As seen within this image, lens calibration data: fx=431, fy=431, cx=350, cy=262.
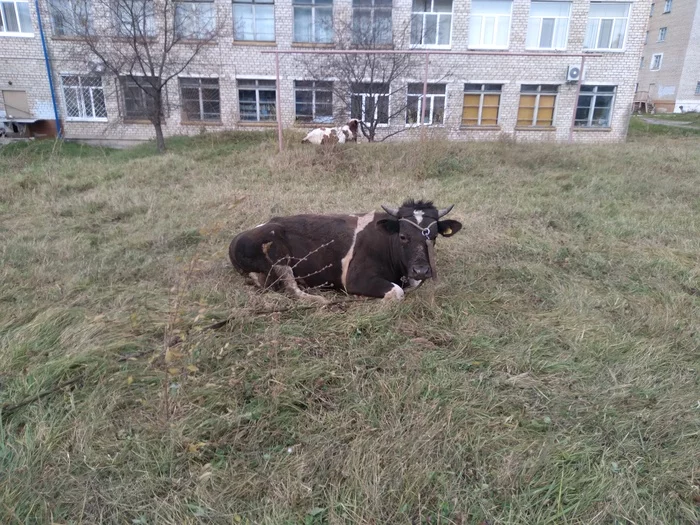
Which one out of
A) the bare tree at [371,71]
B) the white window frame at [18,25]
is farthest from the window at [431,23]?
the white window frame at [18,25]

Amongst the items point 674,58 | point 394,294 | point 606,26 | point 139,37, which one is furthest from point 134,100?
point 674,58

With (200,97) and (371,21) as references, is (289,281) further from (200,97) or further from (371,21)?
(371,21)

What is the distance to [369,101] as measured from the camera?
47.0ft

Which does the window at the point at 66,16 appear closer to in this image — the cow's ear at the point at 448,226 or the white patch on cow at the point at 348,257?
the white patch on cow at the point at 348,257

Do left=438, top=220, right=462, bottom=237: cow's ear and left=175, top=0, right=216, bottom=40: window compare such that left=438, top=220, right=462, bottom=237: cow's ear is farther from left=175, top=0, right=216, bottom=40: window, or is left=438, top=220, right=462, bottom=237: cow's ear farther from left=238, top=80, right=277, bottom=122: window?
left=238, top=80, right=277, bottom=122: window

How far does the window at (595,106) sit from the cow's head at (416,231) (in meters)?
17.9

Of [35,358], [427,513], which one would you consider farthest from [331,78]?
[427,513]

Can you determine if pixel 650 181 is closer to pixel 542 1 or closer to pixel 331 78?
pixel 331 78

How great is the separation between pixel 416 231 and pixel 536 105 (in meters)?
17.5

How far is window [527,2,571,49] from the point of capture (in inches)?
682

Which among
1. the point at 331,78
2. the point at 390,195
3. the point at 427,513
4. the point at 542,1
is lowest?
the point at 427,513

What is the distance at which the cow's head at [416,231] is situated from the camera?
3.48 m

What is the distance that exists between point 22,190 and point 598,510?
9.12 m

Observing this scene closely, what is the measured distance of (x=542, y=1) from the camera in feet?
56.6
